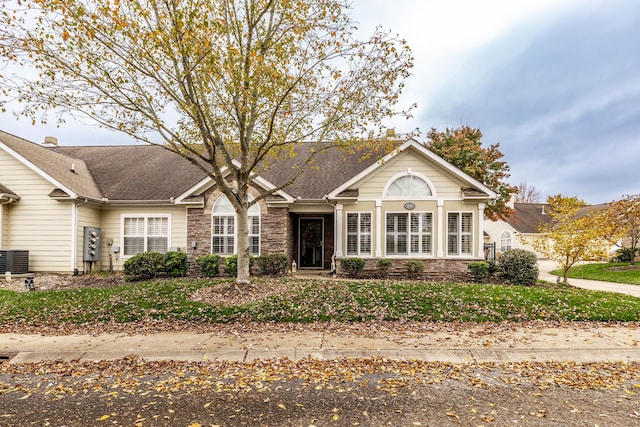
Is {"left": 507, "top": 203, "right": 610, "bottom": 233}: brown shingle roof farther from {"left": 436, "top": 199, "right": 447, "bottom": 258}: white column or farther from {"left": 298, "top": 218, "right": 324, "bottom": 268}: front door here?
{"left": 298, "top": 218, "right": 324, "bottom": 268}: front door

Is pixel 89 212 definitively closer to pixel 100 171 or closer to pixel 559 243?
pixel 100 171

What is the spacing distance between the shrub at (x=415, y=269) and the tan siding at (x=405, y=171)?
2.68 m

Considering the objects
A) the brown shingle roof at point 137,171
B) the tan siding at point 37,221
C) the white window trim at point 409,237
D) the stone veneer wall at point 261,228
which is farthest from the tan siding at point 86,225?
the white window trim at point 409,237

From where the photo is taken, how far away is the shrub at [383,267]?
1428cm

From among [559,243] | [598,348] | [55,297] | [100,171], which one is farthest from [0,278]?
[559,243]

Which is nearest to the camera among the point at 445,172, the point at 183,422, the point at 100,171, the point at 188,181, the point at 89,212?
the point at 183,422

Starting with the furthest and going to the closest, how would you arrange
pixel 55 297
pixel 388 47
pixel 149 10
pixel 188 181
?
pixel 188 181
pixel 55 297
pixel 388 47
pixel 149 10

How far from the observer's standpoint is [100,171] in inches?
725

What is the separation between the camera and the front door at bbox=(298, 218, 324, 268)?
1733 cm

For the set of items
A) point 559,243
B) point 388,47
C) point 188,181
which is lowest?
point 559,243

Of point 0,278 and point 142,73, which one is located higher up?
point 142,73

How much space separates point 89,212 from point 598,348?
16868 mm

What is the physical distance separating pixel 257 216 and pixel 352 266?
4242mm

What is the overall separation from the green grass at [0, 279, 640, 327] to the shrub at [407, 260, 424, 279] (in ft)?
11.0
